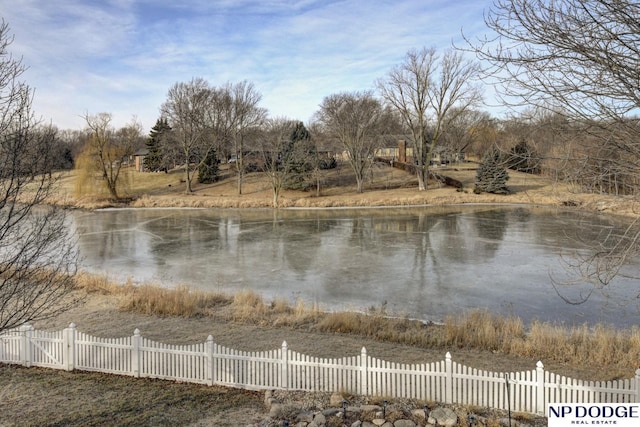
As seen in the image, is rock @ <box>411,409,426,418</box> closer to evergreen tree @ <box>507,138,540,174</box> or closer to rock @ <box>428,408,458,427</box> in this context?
rock @ <box>428,408,458,427</box>

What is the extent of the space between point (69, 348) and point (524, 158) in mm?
7768

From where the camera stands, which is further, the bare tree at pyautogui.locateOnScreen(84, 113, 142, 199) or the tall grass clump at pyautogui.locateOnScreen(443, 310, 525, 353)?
the bare tree at pyautogui.locateOnScreen(84, 113, 142, 199)

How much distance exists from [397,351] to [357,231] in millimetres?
16888

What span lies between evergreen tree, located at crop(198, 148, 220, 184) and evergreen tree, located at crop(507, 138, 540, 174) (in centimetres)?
4757

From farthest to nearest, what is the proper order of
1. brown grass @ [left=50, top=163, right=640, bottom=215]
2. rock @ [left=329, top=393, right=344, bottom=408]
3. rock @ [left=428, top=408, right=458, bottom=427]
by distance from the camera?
brown grass @ [left=50, top=163, right=640, bottom=215] → rock @ [left=329, top=393, right=344, bottom=408] → rock @ [left=428, top=408, right=458, bottom=427]

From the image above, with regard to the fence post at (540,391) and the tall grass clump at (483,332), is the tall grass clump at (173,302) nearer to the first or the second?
the tall grass clump at (483,332)

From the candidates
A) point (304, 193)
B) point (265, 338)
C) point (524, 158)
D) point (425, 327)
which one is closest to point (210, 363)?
point (265, 338)

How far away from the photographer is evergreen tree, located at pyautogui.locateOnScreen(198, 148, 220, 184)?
51.0 metres

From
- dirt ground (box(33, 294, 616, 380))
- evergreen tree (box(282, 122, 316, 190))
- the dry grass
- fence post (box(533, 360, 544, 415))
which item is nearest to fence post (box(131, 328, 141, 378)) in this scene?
the dry grass

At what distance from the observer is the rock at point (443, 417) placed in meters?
Result: 5.75

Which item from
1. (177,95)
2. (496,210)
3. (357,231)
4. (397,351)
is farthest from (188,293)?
(177,95)

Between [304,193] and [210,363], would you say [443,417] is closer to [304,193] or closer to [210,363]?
[210,363]

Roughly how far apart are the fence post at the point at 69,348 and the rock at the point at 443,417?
19.8 feet

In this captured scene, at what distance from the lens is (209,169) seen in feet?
168
